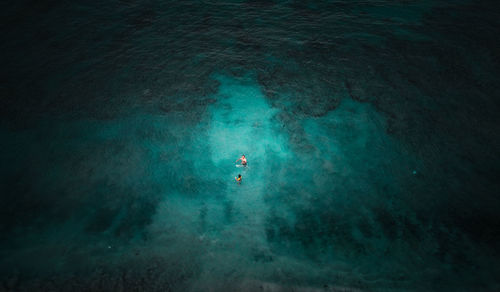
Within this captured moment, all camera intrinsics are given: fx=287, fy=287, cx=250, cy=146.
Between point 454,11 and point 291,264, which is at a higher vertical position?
point 454,11

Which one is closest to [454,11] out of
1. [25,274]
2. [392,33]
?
[392,33]

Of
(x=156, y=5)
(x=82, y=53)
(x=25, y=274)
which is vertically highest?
(x=156, y=5)

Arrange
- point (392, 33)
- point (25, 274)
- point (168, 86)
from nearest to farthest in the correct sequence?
point (25, 274) → point (168, 86) → point (392, 33)

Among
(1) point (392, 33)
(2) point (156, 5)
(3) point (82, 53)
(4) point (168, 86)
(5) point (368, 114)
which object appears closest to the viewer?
(5) point (368, 114)

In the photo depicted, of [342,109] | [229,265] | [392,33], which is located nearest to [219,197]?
[229,265]

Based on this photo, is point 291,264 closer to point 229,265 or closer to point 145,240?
point 229,265

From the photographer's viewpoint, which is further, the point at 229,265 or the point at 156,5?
the point at 156,5

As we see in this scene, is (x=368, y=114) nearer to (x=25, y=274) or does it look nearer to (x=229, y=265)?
(x=229, y=265)
